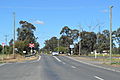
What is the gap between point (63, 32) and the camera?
12925 cm

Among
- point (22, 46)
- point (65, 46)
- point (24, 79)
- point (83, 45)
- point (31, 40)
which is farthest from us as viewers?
point (65, 46)

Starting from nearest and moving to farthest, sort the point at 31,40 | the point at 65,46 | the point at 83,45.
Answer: the point at 83,45
the point at 31,40
the point at 65,46

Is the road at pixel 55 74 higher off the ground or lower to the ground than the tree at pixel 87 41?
lower

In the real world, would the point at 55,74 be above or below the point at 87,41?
below

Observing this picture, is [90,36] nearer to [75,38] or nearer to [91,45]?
[91,45]

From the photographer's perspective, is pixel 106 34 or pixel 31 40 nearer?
pixel 31 40

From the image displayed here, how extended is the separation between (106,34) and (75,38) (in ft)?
80.8

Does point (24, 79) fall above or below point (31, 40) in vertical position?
below

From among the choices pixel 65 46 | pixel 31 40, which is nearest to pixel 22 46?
pixel 31 40

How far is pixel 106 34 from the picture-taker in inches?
5512

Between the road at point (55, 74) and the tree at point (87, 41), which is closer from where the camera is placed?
the road at point (55, 74)

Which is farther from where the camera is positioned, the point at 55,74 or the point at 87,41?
the point at 87,41

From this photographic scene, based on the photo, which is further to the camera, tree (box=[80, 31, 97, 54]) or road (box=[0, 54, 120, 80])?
tree (box=[80, 31, 97, 54])

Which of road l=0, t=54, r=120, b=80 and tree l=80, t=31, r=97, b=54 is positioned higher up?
tree l=80, t=31, r=97, b=54
